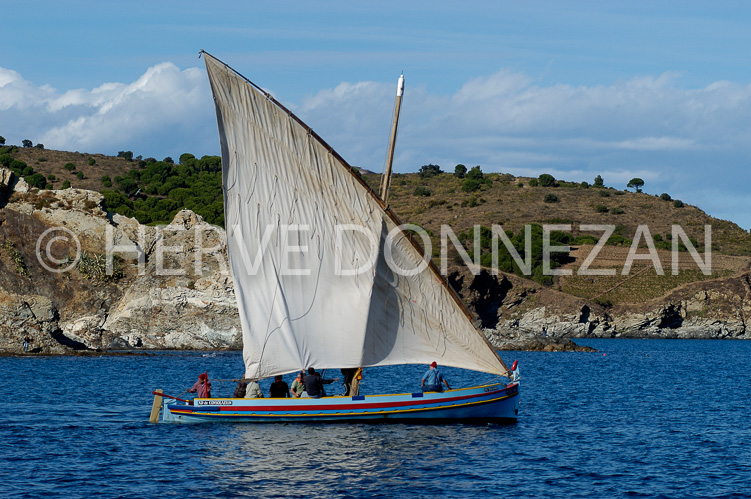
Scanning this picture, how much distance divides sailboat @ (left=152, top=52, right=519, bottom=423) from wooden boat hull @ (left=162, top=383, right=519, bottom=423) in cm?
5

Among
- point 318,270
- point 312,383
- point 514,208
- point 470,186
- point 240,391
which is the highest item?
point 470,186

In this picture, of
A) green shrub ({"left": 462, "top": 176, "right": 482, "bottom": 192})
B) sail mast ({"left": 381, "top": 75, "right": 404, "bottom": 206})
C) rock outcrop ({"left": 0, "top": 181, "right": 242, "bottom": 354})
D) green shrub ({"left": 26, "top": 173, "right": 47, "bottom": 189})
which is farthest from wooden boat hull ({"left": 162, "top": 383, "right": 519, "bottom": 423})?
green shrub ({"left": 462, "top": 176, "right": 482, "bottom": 192})

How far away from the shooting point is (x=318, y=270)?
33.5 meters

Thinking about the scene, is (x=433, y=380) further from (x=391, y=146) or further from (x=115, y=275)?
(x=115, y=275)

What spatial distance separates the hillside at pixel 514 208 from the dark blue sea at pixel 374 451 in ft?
252

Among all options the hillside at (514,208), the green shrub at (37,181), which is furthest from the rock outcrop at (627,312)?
the green shrub at (37,181)

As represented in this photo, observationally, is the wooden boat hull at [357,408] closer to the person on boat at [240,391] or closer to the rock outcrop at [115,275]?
the person on boat at [240,391]

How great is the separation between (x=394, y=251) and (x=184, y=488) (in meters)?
11.5

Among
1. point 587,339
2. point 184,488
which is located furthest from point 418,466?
point 587,339

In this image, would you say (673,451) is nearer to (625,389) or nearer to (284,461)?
(284,461)

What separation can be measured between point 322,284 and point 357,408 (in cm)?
455

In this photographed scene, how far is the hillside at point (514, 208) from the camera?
132 meters

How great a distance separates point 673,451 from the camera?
32.2 meters

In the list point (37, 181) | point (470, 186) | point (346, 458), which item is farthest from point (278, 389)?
point (470, 186)
